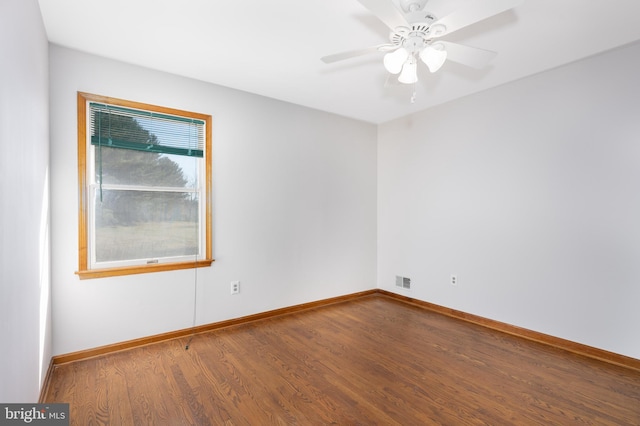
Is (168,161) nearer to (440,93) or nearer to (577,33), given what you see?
(440,93)

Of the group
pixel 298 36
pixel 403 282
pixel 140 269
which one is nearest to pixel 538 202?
pixel 403 282

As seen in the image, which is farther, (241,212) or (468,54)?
(241,212)

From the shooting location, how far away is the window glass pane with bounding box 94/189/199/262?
8.80 feet

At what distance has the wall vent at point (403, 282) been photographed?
13.7ft

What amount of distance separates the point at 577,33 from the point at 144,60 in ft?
11.6

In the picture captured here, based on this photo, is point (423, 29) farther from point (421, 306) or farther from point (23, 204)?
point (421, 306)

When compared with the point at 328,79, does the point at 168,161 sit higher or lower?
lower

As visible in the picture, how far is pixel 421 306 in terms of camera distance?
3984 mm

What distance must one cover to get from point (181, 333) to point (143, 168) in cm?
163

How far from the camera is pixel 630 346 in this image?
2.47 metres

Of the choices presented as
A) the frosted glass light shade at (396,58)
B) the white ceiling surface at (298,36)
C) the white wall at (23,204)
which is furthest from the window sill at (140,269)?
the frosted glass light shade at (396,58)

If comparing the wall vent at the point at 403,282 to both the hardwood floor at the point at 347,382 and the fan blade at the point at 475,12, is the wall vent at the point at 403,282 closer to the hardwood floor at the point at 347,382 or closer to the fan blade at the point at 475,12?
the hardwood floor at the point at 347,382

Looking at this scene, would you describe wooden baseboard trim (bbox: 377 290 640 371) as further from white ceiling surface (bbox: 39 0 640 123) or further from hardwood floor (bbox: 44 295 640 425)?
Answer: white ceiling surface (bbox: 39 0 640 123)

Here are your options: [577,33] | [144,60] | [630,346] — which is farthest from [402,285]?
[144,60]
